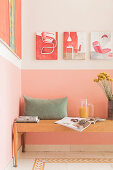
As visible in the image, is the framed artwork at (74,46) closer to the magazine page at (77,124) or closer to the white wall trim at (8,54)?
the white wall trim at (8,54)

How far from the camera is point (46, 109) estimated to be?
3.02 meters

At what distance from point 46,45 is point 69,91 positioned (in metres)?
0.81

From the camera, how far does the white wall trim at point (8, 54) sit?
2.22 m

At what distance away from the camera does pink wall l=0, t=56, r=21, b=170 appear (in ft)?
7.40

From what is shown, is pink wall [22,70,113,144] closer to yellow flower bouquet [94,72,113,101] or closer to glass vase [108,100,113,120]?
yellow flower bouquet [94,72,113,101]

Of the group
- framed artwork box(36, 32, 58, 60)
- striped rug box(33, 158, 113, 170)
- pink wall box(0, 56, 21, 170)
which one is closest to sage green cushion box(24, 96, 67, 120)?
pink wall box(0, 56, 21, 170)

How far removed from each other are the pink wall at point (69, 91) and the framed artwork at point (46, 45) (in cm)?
23

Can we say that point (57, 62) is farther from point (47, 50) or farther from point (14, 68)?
point (14, 68)

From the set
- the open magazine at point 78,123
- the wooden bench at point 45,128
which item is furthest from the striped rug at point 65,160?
the open magazine at point 78,123

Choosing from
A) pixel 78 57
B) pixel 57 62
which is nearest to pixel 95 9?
pixel 78 57

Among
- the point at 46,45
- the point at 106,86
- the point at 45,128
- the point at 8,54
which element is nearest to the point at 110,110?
the point at 106,86

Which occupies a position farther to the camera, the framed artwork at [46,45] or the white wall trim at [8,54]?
the framed artwork at [46,45]

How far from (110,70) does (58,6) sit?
1301mm

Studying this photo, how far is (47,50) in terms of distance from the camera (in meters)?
3.30
